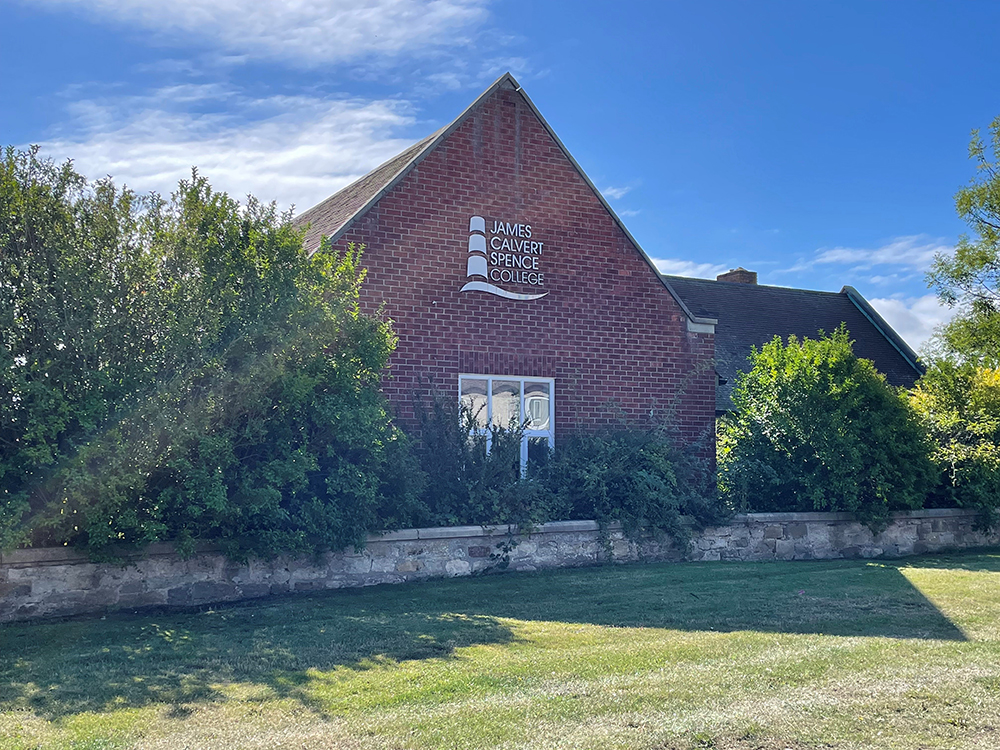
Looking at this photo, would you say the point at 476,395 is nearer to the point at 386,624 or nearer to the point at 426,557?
the point at 426,557

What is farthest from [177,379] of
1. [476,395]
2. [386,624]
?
[476,395]

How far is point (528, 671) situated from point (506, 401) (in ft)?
26.1

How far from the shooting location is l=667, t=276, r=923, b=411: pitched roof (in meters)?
24.4

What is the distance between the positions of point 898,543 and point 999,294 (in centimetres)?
2107

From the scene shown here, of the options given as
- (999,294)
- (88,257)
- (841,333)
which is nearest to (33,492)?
(88,257)

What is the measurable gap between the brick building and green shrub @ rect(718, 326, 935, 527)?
149 cm

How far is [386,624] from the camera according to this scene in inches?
317

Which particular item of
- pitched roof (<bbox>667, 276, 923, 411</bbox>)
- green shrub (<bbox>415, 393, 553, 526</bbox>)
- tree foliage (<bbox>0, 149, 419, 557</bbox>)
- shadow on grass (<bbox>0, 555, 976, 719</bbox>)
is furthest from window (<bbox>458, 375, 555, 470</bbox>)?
pitched roof (<bbox>667, 276, 923, 411</bbox>)

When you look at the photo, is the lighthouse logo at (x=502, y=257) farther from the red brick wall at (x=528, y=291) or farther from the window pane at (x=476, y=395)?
the window pane at (x=476, y=395)

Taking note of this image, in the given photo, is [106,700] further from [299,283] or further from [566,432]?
[566,432]

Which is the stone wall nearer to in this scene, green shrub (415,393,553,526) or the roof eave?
green shrub (415,393,553,526)

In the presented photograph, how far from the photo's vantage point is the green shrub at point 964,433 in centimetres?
1486

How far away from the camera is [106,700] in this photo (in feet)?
18.5

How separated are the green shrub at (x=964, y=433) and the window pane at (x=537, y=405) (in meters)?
6.27
